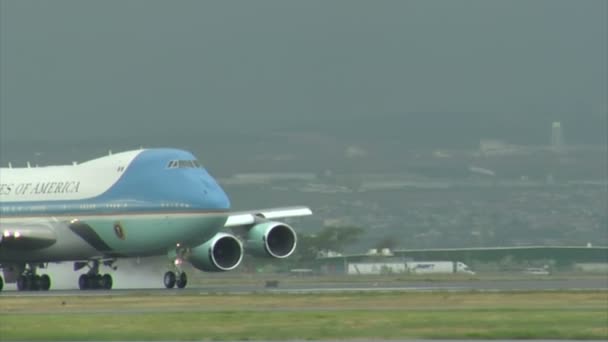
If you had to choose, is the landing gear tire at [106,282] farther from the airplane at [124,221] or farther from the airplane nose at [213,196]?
the airplane nose at [213,196]

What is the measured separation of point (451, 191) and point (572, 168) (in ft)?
32.2

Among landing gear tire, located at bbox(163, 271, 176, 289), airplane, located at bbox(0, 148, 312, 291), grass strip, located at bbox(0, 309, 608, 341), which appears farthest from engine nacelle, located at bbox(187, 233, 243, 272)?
grass strip, located at bbox(0, 309, 608, 341)

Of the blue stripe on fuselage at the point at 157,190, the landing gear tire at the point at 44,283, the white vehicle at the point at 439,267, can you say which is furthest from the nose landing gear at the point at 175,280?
the white vehicle at the point at 439,267

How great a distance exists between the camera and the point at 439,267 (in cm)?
8438

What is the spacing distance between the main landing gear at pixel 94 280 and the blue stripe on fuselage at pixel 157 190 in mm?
2852

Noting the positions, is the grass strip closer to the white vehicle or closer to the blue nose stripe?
the blue nose stripe

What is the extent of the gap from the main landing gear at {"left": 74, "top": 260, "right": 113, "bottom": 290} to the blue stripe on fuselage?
112 inches

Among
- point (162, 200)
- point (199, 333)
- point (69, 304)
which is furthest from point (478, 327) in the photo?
point (162, 200)

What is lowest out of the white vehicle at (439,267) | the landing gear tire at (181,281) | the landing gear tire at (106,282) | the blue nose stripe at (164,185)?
the landing gear tire at (181,281)

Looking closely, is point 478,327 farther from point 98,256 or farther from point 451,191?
point 451,191

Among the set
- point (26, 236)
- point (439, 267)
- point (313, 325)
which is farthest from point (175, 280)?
point (439, 267)

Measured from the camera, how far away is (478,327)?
3259cm

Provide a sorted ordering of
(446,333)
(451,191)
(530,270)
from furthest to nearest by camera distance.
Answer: (451,191) < (530,270) < (446,333)

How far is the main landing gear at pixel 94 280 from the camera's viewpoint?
200 feet
